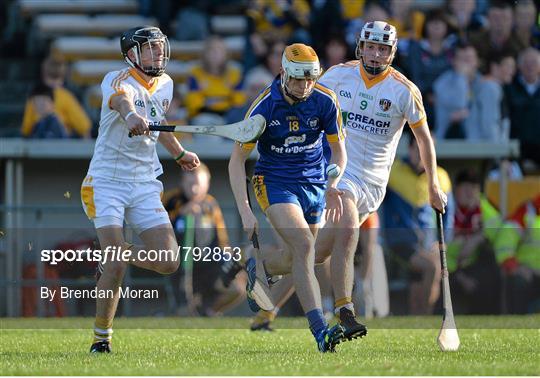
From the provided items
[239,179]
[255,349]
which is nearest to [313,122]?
[239,179]

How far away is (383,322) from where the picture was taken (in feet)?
42.8

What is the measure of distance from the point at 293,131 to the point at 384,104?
3.69ft

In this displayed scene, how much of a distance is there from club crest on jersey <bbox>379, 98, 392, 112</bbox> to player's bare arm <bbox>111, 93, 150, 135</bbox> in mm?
1988

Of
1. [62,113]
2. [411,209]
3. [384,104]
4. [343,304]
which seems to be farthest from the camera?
[62,113]

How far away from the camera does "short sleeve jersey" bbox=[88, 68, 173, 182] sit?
32.5 ft

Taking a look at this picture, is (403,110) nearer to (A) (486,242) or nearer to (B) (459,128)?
(A) (486,242)

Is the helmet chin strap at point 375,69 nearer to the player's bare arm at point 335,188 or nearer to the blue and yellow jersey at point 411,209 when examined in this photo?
the player's bare arm at point 335,188

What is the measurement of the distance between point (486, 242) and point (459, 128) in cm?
250

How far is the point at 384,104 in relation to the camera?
1067 centimetres

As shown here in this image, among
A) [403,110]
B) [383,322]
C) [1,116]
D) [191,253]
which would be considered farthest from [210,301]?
[1,116]

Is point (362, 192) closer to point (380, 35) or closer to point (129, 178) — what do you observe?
point (380, 35)

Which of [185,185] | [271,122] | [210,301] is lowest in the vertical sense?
[210,301]

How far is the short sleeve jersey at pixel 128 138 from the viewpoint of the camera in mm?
9914

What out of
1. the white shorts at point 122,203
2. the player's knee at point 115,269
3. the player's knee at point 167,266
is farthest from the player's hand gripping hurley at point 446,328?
the player's knee at point 115,269
